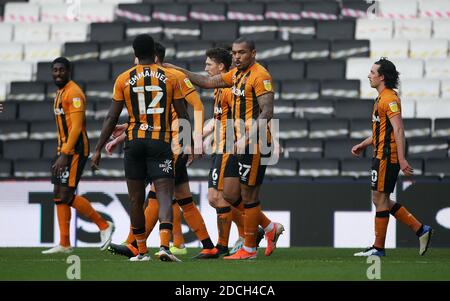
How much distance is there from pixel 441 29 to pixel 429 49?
2.03 ft

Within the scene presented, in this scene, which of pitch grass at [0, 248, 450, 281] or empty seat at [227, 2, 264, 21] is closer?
pitch grass at [0, 248, 450, 281]

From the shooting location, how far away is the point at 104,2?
18.7 metres

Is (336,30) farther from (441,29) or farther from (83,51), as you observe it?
(83,51)

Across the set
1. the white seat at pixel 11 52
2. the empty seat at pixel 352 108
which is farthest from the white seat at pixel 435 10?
the white seat at pixel 11 52

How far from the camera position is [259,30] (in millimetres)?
17141

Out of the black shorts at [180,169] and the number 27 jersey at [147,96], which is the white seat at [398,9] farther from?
the number 27 jersey at [147,96]

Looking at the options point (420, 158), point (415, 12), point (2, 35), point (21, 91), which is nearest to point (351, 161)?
point (420, 158)

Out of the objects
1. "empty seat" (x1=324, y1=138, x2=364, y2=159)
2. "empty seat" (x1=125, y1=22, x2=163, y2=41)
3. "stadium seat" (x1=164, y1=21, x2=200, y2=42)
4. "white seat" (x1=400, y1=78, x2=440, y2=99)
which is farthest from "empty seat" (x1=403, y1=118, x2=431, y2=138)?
"empty seat" (x1=125, y1=22, x2=163, y2=41)

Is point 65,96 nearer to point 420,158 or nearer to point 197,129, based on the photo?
point 197,129

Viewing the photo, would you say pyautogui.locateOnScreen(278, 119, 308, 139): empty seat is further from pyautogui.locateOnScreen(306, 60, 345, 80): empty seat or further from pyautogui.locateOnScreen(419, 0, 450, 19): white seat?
pyautogui.locateOnScreen(419, 0, 450, 19): white seat

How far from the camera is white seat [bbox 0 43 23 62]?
17797 mm

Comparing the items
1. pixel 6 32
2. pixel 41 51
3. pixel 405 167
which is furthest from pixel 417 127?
pixel 6 32

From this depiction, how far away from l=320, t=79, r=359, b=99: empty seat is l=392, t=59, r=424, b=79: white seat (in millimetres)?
944

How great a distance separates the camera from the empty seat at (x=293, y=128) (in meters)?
15.2
